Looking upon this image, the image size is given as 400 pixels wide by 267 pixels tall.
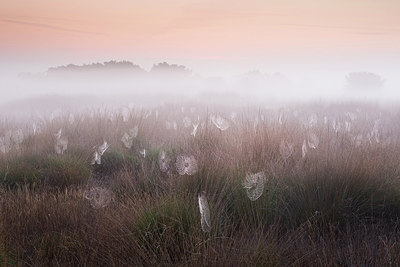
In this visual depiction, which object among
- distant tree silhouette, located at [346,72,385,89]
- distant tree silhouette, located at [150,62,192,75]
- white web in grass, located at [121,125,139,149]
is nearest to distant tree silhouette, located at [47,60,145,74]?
distant tree silhouette, located at [150,62,192,75]

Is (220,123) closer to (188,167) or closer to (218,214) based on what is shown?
(188,167)

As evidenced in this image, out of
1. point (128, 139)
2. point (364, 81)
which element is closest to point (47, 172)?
point (128, 139)

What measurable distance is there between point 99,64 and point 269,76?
24.2 meters

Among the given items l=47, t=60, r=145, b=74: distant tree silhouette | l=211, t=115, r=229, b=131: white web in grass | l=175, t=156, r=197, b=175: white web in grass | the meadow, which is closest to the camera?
the meadow

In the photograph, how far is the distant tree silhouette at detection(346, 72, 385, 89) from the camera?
44594 mm

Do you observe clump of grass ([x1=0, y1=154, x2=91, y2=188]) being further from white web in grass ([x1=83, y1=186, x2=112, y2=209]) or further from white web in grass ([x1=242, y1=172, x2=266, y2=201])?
white web in grass ([x1=242, y1=172, x2=266, y2=201])

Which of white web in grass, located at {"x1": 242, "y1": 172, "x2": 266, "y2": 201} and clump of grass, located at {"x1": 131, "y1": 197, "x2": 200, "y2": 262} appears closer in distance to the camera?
clump of grass, located at {"x1": 131, "y1": 197, "x2": 200, "y2": 262}

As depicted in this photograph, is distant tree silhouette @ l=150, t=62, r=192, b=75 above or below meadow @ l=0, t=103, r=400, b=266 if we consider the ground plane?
above

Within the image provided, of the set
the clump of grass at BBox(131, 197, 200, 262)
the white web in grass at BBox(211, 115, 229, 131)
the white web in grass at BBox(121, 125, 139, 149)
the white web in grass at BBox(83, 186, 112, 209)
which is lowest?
the white web in grass at BBox(83, 186, 112, 209)

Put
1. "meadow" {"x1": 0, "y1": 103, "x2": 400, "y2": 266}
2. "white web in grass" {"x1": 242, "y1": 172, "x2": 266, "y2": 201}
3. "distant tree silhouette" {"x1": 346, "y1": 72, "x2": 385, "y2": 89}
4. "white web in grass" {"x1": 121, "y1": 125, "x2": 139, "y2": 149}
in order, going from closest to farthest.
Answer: "meadow" {"x1": 0, "y1": 103, "x2": 400, "y2": 266} → "white web in grass" {"x1": 242, "y1": 172, "x2": 266, "y2": 201} → "white web in grass" {"x1": 121, "y1": 125, "x2": 139, "y2": 149} → "distant tree silhouette" {"x1": 346, "y1": 72, "x2": 385, "y2": 89}

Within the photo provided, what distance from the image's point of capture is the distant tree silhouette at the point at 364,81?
44594mm

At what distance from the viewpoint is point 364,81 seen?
44.8m

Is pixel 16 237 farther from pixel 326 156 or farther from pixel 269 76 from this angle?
pixel 269 76

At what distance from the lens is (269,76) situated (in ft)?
151
